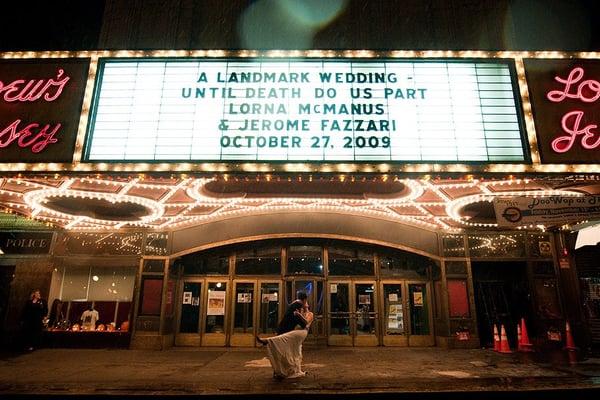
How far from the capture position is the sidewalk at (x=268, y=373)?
6430 millimetres

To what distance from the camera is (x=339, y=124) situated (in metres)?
6.73

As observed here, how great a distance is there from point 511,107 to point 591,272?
345 inches

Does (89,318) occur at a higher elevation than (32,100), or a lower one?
lower

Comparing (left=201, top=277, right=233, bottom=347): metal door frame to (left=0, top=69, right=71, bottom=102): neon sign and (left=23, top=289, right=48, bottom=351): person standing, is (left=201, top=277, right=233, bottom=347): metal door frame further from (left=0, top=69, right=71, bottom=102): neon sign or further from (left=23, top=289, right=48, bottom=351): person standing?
(left=0, top=69, right=71, bottom=102): neon sign

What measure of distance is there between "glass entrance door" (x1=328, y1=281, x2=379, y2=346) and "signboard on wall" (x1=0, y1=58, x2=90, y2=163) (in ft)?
29.8

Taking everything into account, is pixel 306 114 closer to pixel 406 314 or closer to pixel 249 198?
pixel 249 198

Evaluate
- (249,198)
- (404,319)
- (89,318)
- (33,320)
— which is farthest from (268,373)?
(33,320)

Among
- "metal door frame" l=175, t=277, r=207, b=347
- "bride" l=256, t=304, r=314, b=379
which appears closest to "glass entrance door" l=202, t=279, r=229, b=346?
"metal door frame" l=175, t=277, r=207, b=347

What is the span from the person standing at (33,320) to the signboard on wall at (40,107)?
6.31 m

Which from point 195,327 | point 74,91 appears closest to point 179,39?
point 74,91

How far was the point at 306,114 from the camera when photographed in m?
6.78

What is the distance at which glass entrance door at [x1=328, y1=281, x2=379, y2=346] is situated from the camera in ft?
40.7

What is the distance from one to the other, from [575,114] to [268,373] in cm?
808

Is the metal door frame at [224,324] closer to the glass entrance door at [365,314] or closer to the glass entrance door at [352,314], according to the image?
the glass entrance door at [352,314]
